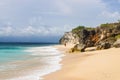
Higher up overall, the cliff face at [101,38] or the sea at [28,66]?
the cliff face at [101,38]

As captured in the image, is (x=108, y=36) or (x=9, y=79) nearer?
(x=9, y=79)

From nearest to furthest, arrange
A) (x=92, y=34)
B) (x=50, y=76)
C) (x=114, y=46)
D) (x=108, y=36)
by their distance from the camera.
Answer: (x=50, y=76), (x=114, y=46), (x=108, y=36), (x=92, y=34)

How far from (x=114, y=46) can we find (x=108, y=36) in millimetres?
12506

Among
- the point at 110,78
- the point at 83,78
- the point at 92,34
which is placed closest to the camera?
the point at 110,78

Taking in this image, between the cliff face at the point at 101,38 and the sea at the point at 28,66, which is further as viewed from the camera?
the cliff face at the point at 101,38

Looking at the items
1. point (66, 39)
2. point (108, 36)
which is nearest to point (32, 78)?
point (108, 36)

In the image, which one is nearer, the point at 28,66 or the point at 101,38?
the point at 28,66

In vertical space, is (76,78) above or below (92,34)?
below

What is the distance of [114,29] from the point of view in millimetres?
63719

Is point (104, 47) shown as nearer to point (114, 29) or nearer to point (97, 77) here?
point (114, 29)

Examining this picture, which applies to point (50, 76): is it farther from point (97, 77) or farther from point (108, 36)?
point (108, 36)

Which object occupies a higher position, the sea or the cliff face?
the cliff face

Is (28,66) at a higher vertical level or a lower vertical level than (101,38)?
lower

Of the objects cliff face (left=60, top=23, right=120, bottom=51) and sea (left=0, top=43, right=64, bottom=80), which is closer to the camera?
sea (left=0, top=43, right=64, bottom=80)
